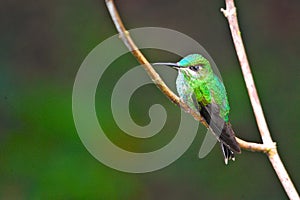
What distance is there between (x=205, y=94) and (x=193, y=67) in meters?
0.13

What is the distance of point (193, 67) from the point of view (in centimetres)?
121

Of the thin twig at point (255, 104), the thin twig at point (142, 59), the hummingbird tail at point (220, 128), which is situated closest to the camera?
the thin twig at point (142, 59)

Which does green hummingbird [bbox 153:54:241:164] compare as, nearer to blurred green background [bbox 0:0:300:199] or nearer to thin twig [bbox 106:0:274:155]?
thin twig [bbox 106:0:274:155]

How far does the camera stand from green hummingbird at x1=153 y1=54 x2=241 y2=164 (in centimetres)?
120

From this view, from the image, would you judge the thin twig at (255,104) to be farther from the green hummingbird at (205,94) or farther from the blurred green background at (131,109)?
the blurred green background at (131,109)

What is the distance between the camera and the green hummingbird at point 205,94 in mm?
1203

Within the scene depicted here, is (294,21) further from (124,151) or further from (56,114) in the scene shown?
(56,114)

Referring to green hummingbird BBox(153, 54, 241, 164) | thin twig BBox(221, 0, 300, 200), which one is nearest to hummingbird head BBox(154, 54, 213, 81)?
green hummingbird BBox(153, 54, 241, 164)

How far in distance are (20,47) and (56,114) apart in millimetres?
384

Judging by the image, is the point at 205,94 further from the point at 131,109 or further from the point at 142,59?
the point at 131,109

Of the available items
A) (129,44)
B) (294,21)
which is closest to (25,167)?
(294,21)

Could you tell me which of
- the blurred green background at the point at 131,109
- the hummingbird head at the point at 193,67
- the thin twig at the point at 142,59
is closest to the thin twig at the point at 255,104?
the thin twig at the point at 142,59

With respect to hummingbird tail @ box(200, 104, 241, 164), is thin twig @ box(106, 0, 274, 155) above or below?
above

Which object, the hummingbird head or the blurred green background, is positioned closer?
the hummingbird head
